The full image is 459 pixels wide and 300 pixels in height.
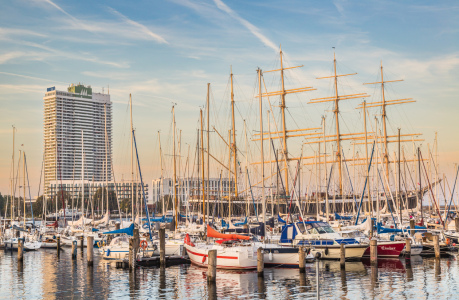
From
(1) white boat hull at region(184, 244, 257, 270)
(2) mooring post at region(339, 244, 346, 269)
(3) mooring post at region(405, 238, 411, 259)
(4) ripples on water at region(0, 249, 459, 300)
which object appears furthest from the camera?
(3) mooring post at region(405, 238, 411, 259)

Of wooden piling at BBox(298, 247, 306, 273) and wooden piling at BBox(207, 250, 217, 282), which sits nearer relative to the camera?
wooden piling at BBox(207, 250, 217, 282)

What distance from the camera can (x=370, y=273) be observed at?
43531mm

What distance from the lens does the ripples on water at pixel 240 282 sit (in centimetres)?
3553

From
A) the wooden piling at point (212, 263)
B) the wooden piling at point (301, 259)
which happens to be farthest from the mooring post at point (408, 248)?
the wooden piling at point (212, 263)

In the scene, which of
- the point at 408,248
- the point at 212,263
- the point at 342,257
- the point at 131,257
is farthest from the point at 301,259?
the point at 131,257

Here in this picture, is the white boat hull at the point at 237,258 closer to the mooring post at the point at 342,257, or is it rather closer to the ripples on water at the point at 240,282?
the ripples on water at the point at 240,282

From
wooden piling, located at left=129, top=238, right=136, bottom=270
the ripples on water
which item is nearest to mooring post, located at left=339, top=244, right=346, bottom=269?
the ripples on water

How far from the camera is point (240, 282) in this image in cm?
3972

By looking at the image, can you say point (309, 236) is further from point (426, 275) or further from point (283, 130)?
point (283, 130)

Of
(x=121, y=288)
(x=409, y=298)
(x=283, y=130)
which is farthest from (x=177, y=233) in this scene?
(x=283, y=130)

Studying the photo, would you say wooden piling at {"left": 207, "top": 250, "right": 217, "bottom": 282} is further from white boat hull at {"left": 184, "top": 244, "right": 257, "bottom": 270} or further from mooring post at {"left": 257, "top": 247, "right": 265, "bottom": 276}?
white boat hull at {"left": 184, "top": 244, "right": 257, "bottom": 270}

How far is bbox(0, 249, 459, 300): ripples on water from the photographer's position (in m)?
35.5

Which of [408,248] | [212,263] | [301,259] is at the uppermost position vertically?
[212,263]

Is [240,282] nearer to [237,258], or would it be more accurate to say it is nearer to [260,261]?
[260,261]
